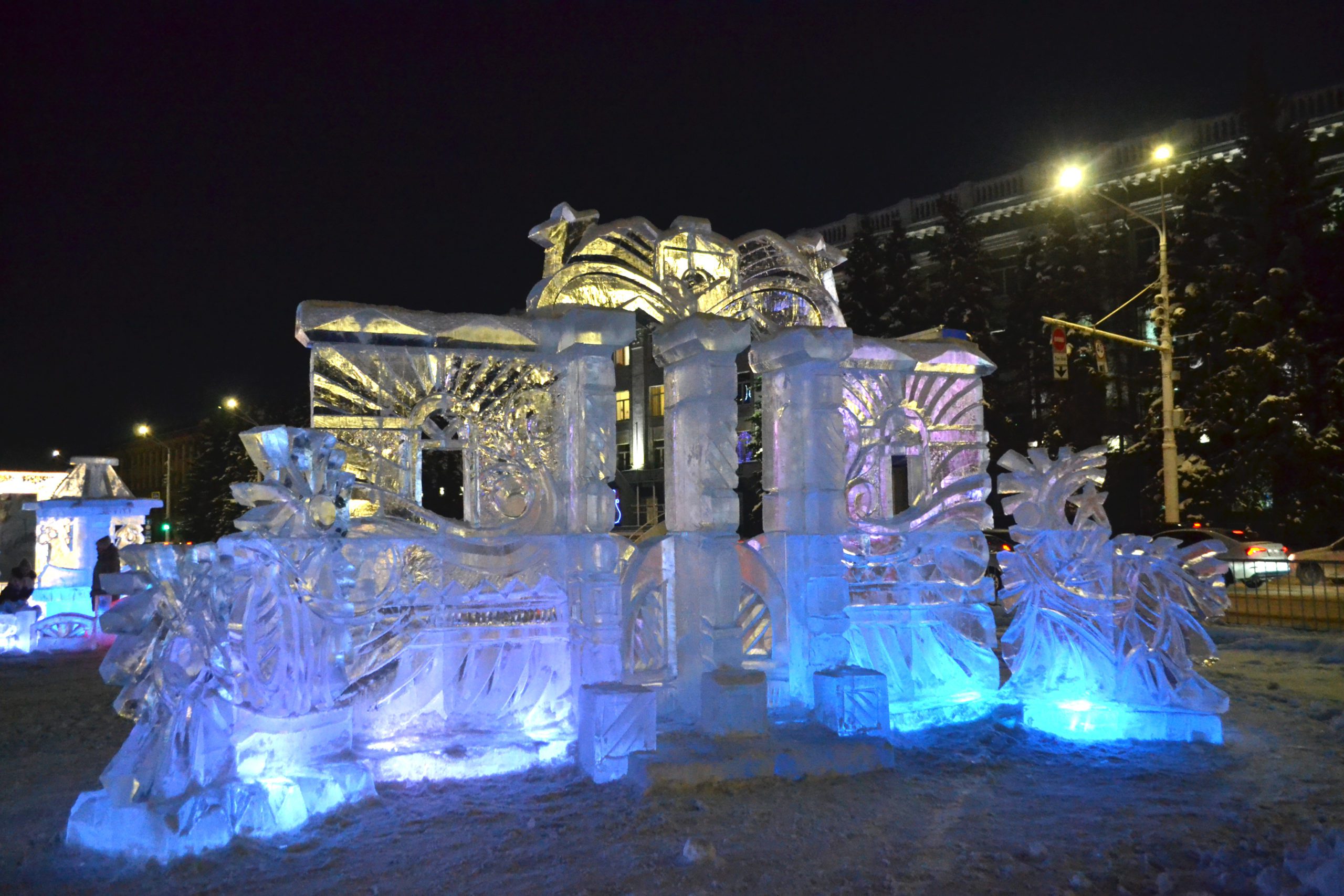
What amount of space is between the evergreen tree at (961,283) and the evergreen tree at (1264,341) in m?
4.45

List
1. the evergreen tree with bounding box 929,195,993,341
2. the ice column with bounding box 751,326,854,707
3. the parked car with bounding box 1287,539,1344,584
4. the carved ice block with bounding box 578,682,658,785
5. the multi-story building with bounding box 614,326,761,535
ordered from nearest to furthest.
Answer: the carved ice block with bounding box 578,682,658,785, the ice column with bounding box 751,326,854,707, the parked car with bounding box 1287,539,1344,584, the evergreen tree with bounding box 929,195,993,341, the multi-story building with bounding box 614,326,761,535

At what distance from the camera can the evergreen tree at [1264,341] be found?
60.3ft

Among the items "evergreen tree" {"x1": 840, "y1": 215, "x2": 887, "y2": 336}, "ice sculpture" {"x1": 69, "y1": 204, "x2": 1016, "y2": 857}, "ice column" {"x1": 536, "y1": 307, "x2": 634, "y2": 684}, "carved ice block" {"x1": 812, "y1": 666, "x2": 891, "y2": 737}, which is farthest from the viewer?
"evergreen tree" {"x1": 840, "y1": 215, "x2": 887, "y2": 336}

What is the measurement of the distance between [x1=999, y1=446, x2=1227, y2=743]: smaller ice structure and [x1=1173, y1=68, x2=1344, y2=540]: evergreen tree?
14.2 metres

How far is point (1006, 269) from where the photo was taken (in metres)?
26.5

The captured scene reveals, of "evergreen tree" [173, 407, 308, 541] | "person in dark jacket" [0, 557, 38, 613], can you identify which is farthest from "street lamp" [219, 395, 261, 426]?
"person in dark jacket" [0, 557, 38, 613]

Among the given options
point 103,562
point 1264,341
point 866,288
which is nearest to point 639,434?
point 866,288

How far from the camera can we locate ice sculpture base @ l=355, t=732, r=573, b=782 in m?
5.35

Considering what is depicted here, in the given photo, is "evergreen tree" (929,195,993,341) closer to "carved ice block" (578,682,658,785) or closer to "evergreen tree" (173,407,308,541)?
"carved ice block" (578,682,658,785)

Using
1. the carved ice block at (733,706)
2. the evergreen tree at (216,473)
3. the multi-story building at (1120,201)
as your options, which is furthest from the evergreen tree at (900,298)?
the carved ice block at (733,706)

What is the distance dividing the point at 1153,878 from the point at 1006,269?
24706 mm

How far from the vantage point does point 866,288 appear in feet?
80.4

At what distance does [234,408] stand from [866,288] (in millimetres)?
20413

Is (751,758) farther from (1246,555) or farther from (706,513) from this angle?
(1246,555)
